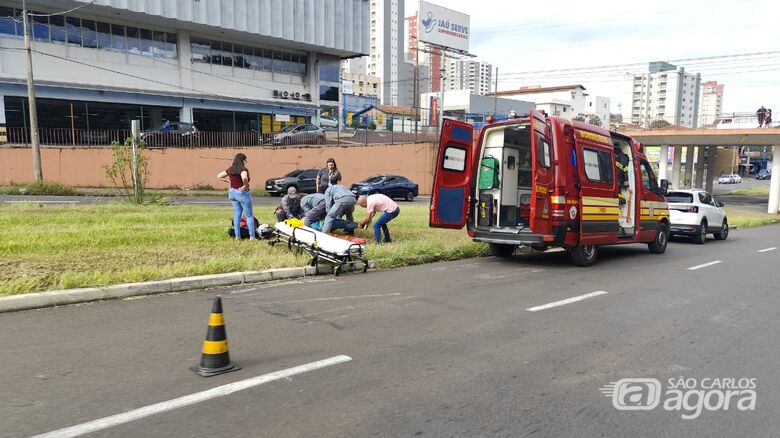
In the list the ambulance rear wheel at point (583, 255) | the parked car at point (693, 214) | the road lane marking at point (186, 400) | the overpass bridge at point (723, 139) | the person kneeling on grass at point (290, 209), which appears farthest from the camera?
the overpass bridge at point (723, 139)

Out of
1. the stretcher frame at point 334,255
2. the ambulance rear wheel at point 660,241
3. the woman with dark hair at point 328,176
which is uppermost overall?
the woman with dark hair at point 328,176

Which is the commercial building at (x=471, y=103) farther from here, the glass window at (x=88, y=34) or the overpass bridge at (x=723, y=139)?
the glass window at (x=88, y=34)

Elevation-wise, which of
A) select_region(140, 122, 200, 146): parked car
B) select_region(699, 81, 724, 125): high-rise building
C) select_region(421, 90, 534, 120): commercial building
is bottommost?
select_region(140, 122, 200, 146): parked car

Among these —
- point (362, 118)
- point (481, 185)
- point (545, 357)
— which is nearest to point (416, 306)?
point (545, 357)

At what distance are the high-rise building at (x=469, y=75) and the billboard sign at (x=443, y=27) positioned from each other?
7292 centimetres

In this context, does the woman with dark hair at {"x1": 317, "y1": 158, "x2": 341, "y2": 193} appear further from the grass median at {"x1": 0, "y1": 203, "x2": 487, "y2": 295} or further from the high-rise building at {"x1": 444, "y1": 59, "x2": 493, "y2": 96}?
the high-rise building at {"x1": 444, "y1": 59, "x2": 493, "y2": 96}

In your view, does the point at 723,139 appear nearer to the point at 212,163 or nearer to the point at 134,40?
the point at 212,163

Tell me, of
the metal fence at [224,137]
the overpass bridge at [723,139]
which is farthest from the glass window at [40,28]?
the overpass bridge at [723,139]

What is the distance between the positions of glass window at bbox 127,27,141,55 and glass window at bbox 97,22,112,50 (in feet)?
4.30

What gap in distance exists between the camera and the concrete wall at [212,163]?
28.0 metres

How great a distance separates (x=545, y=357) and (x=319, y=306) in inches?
111

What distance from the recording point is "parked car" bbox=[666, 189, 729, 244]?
16.4 metres

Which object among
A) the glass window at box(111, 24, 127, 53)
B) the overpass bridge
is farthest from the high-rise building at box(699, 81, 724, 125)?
the glass window at box(111, 24, 127, 53)

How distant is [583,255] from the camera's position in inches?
404
